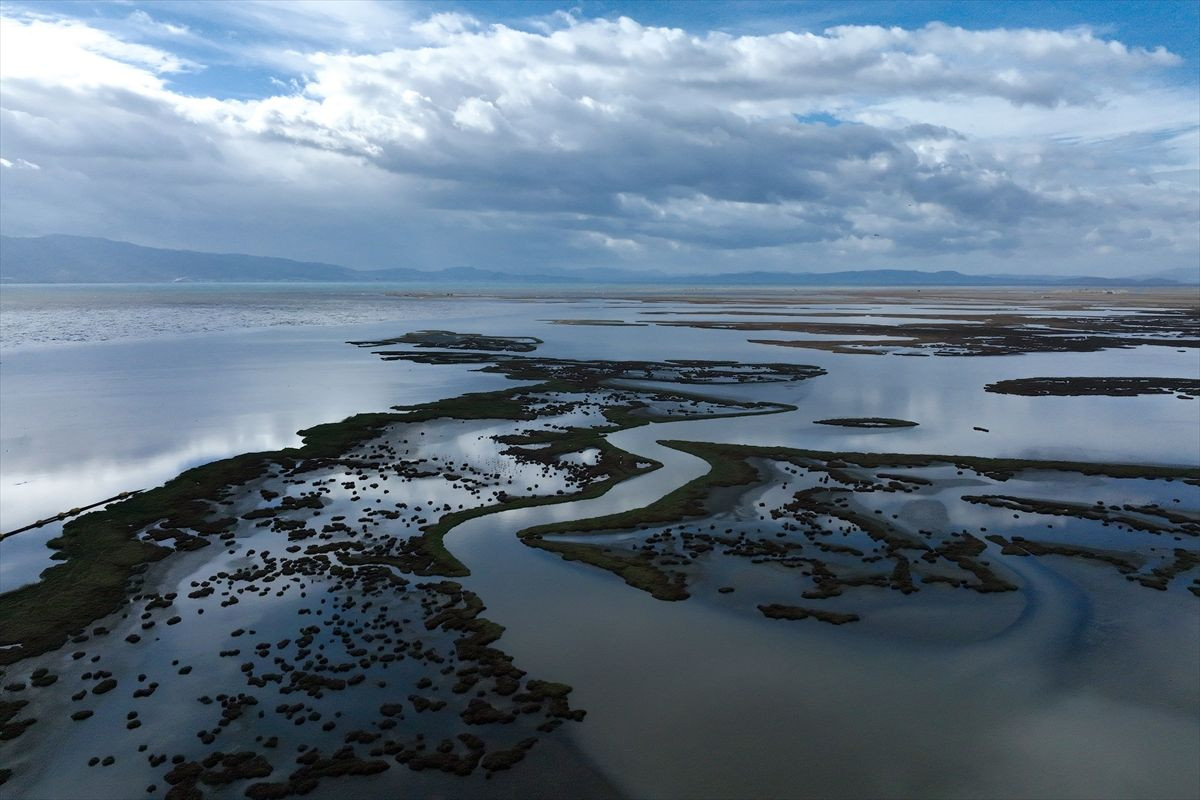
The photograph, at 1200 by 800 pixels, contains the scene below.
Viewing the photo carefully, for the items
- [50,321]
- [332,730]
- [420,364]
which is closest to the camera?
[332,730]

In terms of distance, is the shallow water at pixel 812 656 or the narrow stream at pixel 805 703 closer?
the narrow stream at pixel 805 703

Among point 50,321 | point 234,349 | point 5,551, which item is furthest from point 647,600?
point 50,321

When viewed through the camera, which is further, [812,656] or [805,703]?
[812,656]

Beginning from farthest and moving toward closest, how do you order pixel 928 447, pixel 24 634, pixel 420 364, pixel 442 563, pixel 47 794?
1. pixel 420 364
2. pixel 928 447
3. pixel 442 563
4. pixel 24 634
5. pixel 47 794

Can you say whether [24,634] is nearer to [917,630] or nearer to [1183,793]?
[917,630]

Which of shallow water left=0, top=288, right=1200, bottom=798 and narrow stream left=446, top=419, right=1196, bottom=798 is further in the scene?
shallow water left=0, top=288, right=1200, bottom=798

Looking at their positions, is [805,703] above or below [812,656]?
below

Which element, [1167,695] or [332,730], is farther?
[1167,695]

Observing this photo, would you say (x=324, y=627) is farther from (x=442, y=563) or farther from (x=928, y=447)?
(x=928, y=447)

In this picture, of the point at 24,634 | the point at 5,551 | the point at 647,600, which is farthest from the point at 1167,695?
the point at 5,551
